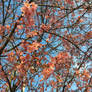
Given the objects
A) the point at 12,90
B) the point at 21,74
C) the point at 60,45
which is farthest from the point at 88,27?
the point at 12,90

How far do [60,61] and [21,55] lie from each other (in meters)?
1.57

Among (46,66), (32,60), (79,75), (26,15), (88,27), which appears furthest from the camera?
(88,27)

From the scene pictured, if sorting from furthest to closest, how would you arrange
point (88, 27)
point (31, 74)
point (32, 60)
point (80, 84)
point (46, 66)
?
1. point (80, 84)
2. point (88, 27)
3. point (31, 74)
4. point (32, 60)
5. point (46, 66)

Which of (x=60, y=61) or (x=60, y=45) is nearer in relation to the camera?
(x=60, y=61)

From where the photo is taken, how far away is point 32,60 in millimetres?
3098

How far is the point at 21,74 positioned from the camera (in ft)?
10.2

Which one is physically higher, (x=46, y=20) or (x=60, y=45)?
(x=46, y=20)

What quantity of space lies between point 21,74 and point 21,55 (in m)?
0.47

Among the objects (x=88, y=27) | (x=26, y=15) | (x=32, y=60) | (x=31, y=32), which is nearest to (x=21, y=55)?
(x=32, y=60)

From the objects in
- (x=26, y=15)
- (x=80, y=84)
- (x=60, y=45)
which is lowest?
(x=80, y=84)

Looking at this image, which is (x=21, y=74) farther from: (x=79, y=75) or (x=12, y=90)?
(x=79, y=75)

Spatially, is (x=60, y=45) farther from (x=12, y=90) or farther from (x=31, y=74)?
(x=12, y=90)

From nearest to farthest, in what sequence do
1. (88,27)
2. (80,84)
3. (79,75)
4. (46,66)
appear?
(46,66) → (79,75) → (88,27) → (80,84)

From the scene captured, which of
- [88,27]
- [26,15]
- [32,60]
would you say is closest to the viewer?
[26,15]
